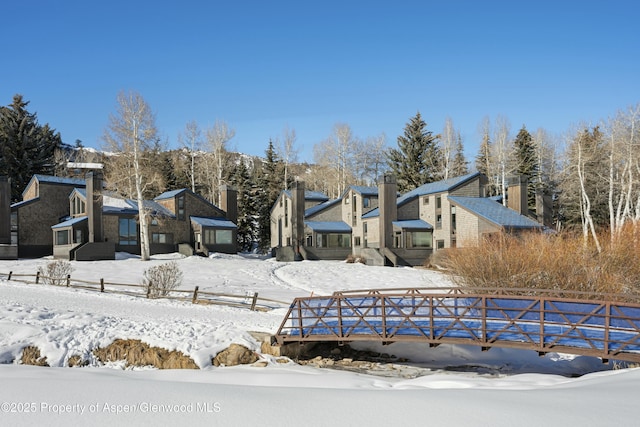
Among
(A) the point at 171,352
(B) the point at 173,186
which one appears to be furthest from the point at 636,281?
(B) the point at 173,186

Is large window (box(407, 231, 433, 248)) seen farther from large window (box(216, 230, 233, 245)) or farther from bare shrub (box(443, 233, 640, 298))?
bare shrub (box(443, 233, 640, 298))

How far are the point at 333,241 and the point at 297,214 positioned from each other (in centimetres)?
408

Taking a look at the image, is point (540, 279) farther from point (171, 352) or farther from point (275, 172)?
point (275, 172)

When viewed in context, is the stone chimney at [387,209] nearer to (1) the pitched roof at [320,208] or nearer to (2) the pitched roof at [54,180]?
(1) the pitched roof at [320,208]

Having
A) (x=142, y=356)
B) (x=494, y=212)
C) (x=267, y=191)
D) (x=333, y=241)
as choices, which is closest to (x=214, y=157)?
(x=267, y=191)

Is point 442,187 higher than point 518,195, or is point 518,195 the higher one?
point 442,187

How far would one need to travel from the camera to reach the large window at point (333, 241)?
47344 mm

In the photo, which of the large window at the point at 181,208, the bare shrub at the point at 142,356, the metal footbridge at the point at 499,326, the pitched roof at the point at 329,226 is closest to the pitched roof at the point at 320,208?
the pitched roof at the point at 329,226

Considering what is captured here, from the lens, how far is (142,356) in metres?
15.5

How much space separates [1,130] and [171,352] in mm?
50393

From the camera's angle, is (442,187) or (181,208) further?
(181,208)

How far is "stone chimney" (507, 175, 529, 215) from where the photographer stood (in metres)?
41.8

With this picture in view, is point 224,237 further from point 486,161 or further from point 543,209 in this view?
point 486,161

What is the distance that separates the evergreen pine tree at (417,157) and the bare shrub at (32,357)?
1880 inches
